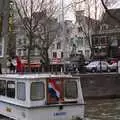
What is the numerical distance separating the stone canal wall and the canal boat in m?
17.9

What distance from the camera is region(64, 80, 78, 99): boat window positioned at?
18.1 metres

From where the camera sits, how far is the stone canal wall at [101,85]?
36.5 m

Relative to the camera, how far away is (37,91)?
58.1ft

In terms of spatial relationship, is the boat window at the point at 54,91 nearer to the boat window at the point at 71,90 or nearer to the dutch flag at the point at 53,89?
the dutch flag at the point at 53,89

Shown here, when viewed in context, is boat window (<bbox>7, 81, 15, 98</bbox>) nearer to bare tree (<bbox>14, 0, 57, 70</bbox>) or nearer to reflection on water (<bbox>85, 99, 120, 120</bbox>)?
reflection on water (<bbox>85, 99, 120, 120</bbox>)

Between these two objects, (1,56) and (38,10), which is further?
(38,10)

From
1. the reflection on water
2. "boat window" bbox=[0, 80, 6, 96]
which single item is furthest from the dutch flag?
the reflection on water

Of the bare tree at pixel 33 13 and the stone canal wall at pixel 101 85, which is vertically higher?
the bare tree at pixel 33 13

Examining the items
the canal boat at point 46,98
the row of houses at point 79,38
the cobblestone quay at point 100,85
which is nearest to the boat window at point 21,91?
the canal boat at point 46,98

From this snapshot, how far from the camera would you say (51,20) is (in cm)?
5681

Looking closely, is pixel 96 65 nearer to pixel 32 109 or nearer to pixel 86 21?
pixel 86 21

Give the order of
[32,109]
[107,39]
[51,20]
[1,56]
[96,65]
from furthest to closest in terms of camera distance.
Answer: [107,39] → [51,20] → [96,65] → [1,56] → [32,109]

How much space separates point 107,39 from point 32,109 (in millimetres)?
66211

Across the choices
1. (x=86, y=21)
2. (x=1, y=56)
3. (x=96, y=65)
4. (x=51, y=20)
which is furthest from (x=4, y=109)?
(x=86, y=21)
